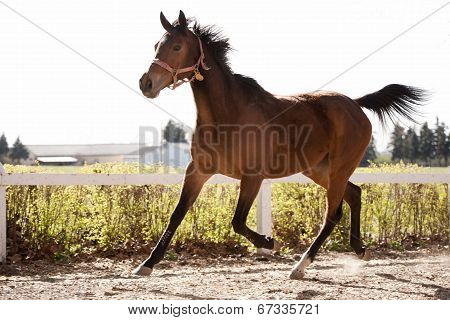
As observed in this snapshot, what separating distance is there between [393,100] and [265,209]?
7.20 feet

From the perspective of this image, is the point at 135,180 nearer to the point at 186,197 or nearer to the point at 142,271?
the point at 186,197

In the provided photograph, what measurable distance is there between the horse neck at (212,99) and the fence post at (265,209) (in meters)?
2.32

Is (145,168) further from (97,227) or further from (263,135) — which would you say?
(263,135)

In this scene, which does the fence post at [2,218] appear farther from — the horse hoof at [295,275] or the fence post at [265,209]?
the horse hoof at [295,275]

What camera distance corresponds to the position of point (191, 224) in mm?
7285

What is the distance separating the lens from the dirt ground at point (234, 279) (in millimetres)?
4652

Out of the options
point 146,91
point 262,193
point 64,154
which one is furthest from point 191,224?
point 64,154

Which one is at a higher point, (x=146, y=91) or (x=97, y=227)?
(x=146, y=91)

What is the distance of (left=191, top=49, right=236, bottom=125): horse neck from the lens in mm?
5184

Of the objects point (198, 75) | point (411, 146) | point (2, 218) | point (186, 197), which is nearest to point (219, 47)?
point (198, 75)

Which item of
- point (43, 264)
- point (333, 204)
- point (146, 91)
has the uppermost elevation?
point (146, 91)

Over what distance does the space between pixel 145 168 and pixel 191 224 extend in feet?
3.72

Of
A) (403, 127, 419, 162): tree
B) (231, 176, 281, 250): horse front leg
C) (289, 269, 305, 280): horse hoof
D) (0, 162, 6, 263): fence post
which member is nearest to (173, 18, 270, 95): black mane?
(231, 176, 281, 250): horse front leg

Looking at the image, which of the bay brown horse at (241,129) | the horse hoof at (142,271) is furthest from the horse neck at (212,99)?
the horse hoof at (142,271)
